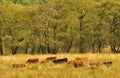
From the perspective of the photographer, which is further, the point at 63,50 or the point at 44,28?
the point at 63,50

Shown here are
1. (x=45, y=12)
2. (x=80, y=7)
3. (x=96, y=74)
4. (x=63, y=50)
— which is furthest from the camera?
(x=63, y=50)

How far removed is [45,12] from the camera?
169ft

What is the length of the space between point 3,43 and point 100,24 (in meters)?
17.0

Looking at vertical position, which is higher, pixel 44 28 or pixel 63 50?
pixel 44 28

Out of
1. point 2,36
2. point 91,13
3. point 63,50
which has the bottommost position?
point 63,50

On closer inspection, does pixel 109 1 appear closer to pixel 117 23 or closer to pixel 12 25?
pixel 117 23

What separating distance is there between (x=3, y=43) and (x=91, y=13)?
16.1m

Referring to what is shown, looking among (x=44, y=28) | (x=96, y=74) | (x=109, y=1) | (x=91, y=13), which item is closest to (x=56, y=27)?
(x=44, y=28)

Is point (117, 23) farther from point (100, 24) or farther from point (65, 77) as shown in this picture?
point (65, 77)

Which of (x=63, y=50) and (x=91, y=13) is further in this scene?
(x=63, y=50)

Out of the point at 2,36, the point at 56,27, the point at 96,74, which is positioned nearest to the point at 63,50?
the point at 56,27

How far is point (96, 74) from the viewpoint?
1345 cm

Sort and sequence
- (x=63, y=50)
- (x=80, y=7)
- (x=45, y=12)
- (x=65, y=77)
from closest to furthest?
(x=65, y=77) < (x=45, y=12) < (x=80, y=7) < (x=63, y=50)

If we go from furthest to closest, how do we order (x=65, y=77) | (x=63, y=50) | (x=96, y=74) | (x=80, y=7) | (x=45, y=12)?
(x=63, y=50), (x=80, y=7), (x=45, y=12), (x=96, y=74), (x=65, y=77)
